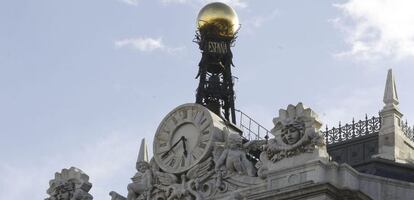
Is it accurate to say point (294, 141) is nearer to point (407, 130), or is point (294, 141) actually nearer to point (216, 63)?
point (407, 130)

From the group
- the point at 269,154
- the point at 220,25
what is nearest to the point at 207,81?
the point at 220,25

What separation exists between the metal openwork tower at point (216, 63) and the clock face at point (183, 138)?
11169 millimetres

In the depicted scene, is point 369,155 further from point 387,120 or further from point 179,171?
point 179,171

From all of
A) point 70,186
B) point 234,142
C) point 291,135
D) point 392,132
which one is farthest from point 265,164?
point 70,186

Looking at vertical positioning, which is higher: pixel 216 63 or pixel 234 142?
pixel 216 63

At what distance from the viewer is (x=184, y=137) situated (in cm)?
5231

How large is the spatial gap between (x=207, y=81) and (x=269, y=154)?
17.2m

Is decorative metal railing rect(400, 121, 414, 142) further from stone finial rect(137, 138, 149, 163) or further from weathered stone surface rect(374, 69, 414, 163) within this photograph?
stone finial rect(137, 138, 149, 163)

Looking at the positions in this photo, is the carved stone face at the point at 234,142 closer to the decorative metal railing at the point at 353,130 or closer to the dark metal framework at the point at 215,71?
the decorative metal railing at the point at 353,130

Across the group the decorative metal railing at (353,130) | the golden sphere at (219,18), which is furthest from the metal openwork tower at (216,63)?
the decorative metal railing at (353,130)

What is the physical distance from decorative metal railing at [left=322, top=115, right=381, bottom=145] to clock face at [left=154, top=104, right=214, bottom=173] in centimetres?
576

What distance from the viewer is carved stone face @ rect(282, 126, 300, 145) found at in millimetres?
47969

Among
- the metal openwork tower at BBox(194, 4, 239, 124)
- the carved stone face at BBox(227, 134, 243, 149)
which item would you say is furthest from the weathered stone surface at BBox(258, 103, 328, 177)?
the metal openwork tower at BBox(194, 4, 239, 124)

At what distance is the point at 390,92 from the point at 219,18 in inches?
514
